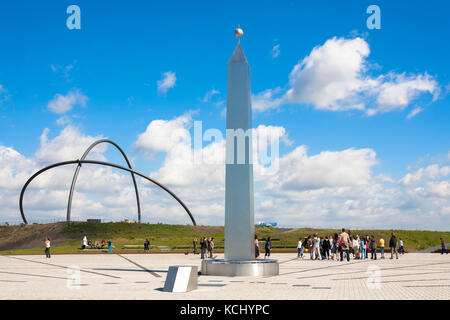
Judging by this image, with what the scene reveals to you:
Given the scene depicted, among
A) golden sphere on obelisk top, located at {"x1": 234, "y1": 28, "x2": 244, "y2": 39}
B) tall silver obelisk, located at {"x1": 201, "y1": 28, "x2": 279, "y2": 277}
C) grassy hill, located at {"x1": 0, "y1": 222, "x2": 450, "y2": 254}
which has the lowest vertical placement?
grassy hill, located at {"x1": 0, "y1": 222, "x2": 450, "y2": 254}

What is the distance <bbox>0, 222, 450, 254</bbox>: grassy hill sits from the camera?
53312mm

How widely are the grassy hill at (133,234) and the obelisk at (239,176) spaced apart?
30.3 meters

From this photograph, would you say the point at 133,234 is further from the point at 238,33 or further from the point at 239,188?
the point at 238,33

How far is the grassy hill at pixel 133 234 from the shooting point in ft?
175

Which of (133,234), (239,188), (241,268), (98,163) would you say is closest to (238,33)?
(239,188)

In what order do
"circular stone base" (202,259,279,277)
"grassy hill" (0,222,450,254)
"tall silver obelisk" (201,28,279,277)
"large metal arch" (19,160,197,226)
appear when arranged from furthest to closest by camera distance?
"large metal arch" (19,160,197,226) < "grassy hill" (0,222,450,254) < "tall silver obelisk" (201,28,279,277) < "circular stone base" (202,259,279,277)

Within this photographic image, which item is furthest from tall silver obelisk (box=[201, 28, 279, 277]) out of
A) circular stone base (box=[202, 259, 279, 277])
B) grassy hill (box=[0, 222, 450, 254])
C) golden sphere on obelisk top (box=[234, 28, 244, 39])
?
grassy hill (box=[0, 222, 450, 254])

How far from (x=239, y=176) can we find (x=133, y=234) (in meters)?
46.5

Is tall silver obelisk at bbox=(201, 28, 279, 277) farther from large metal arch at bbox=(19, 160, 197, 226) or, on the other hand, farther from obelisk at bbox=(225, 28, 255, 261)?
large metal arch at bbox=(19, 160, 197, 226)

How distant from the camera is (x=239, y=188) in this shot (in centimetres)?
1797
